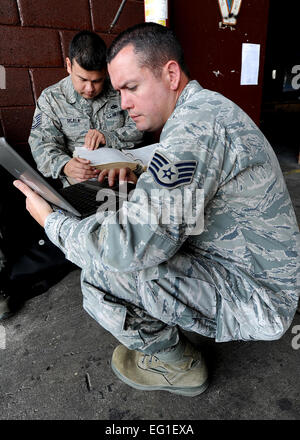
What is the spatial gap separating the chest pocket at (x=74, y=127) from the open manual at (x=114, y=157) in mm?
327

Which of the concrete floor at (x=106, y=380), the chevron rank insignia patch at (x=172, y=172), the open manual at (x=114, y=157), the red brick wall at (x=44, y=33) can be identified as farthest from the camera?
the red brick wall at (x=44, y=33)

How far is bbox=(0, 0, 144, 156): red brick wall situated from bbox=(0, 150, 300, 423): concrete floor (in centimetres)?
119

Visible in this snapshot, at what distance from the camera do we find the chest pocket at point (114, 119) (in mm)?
1768

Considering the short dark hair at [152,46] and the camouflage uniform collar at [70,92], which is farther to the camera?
the camouflage uniform collar at [70,92]

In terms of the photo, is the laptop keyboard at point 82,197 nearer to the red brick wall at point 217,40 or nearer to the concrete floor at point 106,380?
the concrete floor at point 106,380

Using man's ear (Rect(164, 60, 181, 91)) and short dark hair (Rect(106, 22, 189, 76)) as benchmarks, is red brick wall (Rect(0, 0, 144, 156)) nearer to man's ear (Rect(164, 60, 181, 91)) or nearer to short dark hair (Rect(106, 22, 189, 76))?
short dark hair (Rect(106, 22, 189, 76))

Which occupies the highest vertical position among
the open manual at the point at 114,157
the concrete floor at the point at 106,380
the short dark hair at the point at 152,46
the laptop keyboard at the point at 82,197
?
the short dark hair at the point at 152,46

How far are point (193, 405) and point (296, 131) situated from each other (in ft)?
21.3

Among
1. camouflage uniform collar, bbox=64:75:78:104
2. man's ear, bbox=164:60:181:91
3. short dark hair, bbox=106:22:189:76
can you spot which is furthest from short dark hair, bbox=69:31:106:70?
man's ear, bbox=164:60:181:91

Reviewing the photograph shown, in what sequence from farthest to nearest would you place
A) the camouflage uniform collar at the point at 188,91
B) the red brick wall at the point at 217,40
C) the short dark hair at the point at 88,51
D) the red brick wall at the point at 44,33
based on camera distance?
1. the red brick wall at the point at 217,40
2. the red brick wall at the point at 44,33
3. the short dark hair at the point at 88,51
4. the camouflage uniform collar at the point at 188,91

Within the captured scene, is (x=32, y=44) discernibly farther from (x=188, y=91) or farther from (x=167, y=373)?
(x=167, y=373)

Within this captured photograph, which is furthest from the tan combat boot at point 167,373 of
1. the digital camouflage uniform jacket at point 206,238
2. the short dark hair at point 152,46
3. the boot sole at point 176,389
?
the short dark hair at point 152,46

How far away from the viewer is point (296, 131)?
628cm

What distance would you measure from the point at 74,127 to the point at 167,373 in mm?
1333
